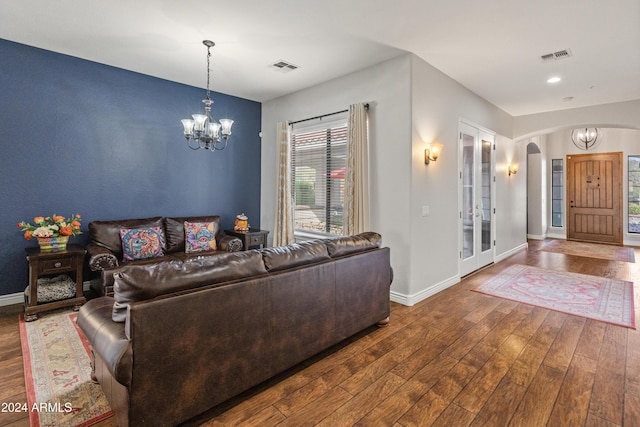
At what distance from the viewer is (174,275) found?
1.79 metres

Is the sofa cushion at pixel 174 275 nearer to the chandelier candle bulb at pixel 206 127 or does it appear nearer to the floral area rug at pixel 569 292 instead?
the chandelier candle bulb at pixel 206 127

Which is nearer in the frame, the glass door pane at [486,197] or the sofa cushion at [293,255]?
the sofa cushion at [293,255]

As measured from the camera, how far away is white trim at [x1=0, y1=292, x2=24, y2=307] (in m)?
3.71

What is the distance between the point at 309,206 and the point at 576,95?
15.4 feet

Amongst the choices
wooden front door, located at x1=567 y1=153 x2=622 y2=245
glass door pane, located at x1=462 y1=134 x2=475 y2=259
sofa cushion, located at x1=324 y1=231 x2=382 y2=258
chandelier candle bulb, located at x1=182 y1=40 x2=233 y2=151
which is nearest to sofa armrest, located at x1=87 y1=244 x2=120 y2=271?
chandelier candle bulb, located at x1=182 y1=40 x2=233 y2=151

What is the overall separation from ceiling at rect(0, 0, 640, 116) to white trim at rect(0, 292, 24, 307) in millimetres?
2887

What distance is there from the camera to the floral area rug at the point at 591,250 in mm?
6641

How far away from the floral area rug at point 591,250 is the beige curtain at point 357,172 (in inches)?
219

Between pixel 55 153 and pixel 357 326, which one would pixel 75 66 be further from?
pixel 357 326

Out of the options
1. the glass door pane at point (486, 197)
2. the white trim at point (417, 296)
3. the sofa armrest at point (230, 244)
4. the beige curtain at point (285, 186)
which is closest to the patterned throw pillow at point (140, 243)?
the sofa armrest at point (230, 244)

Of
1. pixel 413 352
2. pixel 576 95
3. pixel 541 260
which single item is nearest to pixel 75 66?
pixel 413 352

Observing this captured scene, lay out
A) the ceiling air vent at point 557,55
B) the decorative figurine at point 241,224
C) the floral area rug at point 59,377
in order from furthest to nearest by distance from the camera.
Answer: the decorative figurine at point 241,224 < the ceiling air vent at point 557,55 < the floral area rug at point 59,377

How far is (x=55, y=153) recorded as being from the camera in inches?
155

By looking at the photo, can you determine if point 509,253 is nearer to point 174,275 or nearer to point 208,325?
point 208,325
